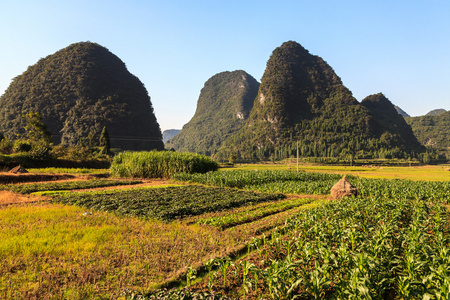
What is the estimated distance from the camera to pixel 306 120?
165625 millimetres

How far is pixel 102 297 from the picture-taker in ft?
16.2

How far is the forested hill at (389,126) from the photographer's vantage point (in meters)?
139

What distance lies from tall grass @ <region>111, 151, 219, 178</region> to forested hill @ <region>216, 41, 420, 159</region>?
103 meters

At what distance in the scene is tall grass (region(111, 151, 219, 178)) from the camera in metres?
31.6

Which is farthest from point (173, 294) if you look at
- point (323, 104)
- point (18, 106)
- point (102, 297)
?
point (323, 104)

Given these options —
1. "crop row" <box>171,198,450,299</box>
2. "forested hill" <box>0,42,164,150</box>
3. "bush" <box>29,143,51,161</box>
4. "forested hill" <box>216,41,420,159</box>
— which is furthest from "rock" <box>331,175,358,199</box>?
"forested hill" <box>216,41,420,159</box>

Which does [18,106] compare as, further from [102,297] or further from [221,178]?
[102,297]

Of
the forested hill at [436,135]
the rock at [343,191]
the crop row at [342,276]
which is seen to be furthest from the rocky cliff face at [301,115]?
the crop row at [342,276]

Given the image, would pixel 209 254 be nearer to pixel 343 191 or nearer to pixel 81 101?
pixel 343 191

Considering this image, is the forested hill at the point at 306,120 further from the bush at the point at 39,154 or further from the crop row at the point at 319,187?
the bush at the point at 39,154

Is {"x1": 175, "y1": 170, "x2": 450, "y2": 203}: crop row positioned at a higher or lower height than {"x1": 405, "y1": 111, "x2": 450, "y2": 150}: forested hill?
lower

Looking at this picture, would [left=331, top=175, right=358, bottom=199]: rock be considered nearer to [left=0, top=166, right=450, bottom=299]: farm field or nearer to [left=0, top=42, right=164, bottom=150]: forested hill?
[left=0, top=166, right=450, bottom=299]: farm field

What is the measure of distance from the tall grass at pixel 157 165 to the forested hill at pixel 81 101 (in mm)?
79101

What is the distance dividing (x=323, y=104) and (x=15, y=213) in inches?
7393
